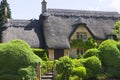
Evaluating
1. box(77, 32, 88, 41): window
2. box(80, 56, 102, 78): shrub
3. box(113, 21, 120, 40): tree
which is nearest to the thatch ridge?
box(77, 32, 88, 41): window

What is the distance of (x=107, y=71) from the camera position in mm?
37000

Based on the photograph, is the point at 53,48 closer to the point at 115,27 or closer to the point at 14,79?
the point at 115,27

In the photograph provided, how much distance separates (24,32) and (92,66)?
17.1 meters

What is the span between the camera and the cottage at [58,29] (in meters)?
49.5

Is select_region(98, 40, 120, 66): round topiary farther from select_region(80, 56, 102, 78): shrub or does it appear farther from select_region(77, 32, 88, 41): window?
select_region(77, 32, 88, 41): window

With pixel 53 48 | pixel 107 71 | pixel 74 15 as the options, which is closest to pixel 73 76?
pixel 107 71

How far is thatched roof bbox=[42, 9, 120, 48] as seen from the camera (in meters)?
49.8

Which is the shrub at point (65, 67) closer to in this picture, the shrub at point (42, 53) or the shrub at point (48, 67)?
the shrub at point (48, 67)

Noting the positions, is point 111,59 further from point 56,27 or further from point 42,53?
point 56,27

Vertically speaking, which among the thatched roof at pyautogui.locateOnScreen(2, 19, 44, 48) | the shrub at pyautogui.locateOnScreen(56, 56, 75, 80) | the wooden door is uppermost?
the thatched roof at pyautogui.locateOnScreen(2, 19, 44, 48)

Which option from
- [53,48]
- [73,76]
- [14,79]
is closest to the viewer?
[14,79]

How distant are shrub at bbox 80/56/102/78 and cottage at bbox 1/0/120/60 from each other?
12.8 meters

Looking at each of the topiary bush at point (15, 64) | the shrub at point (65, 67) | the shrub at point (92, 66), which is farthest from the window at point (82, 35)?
the topiary bush at point (15, 64)

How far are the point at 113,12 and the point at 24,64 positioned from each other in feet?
101
